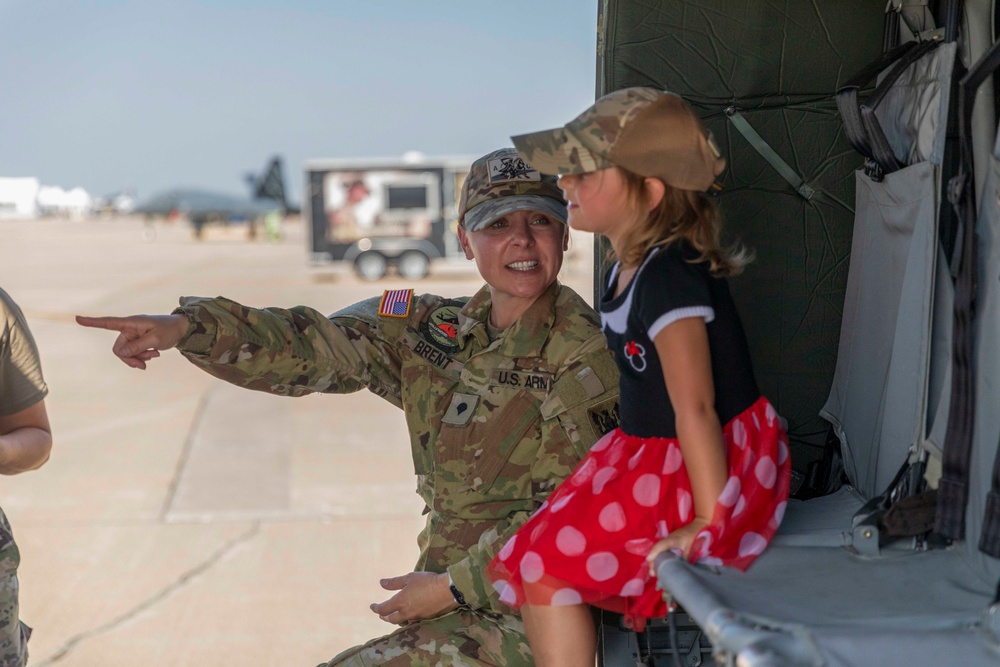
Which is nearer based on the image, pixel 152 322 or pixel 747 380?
A: pixel 747 380

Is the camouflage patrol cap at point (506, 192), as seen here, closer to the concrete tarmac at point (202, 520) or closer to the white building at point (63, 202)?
the concrete tarmac at point (202, 520)

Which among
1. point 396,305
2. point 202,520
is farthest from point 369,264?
point 396,305

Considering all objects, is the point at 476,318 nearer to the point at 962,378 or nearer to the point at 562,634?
the point at 562,634

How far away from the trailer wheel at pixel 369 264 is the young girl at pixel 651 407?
20.4 m

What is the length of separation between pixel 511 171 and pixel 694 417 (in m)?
0.83

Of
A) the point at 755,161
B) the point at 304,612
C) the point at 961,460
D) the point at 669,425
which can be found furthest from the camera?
the point at 304,612

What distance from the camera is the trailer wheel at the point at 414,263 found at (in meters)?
22.3

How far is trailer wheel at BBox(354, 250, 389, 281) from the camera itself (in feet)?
72.4

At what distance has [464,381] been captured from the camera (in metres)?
2.35

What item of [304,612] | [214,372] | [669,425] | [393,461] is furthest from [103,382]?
[669,425]

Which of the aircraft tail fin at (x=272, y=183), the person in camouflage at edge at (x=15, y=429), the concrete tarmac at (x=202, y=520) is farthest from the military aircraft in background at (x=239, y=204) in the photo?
the person in camouflage at edge at (x=15, y=429)

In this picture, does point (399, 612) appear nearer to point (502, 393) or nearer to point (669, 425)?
point (502, 393)

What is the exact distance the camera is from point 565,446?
221 cm

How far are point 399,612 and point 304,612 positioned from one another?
113 inches
